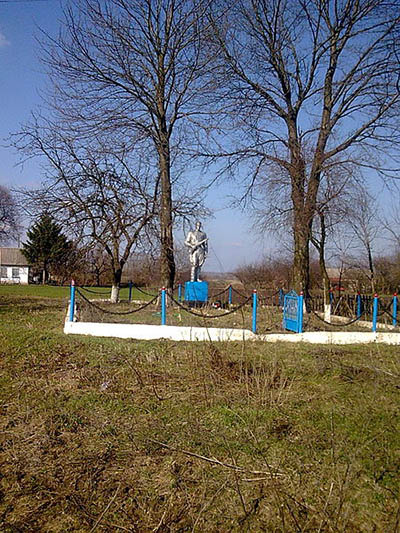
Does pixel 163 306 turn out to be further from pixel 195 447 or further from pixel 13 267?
pixel 13 267

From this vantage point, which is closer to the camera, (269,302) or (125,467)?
(125,467)

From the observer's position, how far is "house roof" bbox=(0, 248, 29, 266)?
6544cm

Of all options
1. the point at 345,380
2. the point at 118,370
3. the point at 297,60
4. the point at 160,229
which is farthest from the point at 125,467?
the point at 297,60

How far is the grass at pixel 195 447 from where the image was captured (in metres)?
3.36

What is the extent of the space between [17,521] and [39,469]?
0.78m

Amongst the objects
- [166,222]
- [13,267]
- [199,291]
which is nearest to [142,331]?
[199,291]

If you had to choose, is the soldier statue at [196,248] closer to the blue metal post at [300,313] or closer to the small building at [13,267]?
the blue metal post at [300,313]

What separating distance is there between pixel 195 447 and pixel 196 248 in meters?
12.9

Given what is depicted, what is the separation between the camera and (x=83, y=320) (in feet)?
37.8

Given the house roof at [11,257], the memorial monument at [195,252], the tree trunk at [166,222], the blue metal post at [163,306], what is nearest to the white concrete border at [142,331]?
the blue metal post at [163,306]

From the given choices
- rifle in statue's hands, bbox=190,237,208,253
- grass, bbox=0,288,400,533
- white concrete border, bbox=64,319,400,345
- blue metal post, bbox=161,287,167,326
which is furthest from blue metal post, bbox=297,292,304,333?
rifle in statue's hands, bbox=190,237,208,253

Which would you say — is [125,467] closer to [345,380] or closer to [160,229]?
[345,380]

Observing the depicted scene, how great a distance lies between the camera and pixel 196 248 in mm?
17156

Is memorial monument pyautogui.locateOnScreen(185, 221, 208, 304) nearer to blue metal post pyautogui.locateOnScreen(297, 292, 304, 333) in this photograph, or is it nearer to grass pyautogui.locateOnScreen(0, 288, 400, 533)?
blue metal post pyautogui.locateOnScreen(297, 292, 304, 333)
